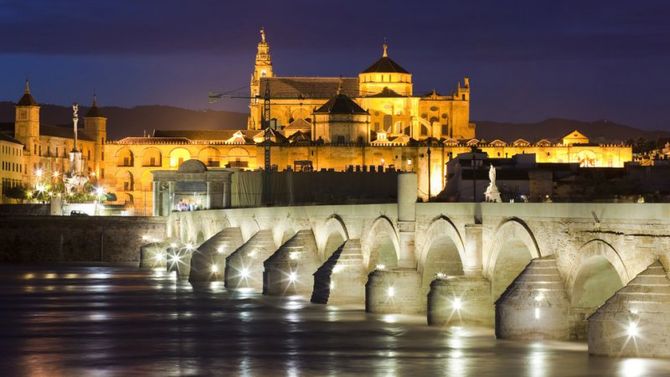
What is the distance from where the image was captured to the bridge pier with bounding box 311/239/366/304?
52.9 meters

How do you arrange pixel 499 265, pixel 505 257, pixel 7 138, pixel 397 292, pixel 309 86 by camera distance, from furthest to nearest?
pixel 309 86, pixel 7 138, pixel 397 292, pixel 499 265, pixel 505 257

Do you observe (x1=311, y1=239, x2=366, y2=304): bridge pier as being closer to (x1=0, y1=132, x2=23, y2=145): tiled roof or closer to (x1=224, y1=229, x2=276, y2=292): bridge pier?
(x1=224, y1=229, x2=276, y2=292): bridge pier

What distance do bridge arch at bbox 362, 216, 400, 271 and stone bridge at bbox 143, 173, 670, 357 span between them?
0.12ft

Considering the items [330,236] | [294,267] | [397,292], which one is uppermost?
[330,236]

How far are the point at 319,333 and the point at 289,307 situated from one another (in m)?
10.2

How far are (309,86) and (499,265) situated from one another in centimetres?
15421

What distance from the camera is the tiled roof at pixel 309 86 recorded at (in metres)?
192

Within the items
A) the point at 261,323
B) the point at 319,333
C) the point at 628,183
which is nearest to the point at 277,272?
the point at 261,323

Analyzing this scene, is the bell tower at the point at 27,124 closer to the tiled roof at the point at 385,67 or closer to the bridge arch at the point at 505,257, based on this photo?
the tiled roof at the point at 385,67

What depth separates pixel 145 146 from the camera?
628 feet

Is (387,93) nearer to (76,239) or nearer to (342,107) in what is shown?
(342,107)

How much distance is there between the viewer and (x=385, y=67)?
189 m

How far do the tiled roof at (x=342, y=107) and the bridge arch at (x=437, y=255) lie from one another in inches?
4868

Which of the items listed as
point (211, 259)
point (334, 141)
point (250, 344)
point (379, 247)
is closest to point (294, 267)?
point (379, 247)
